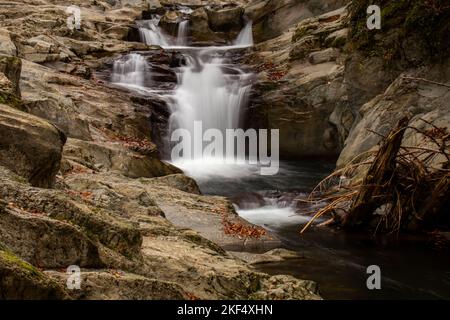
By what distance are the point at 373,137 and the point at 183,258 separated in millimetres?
8869

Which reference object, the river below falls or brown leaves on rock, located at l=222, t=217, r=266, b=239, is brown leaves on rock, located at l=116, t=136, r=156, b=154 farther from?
brown leaves on rock, located at l=222, t=217, r=266, b=239

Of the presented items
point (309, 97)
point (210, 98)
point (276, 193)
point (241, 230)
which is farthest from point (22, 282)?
point (210, 98)

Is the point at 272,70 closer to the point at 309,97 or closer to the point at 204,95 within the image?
the point at 309,97

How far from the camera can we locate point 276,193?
43.2 ft

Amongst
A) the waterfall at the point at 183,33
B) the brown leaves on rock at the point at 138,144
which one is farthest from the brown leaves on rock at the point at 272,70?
the waterfall at the point at 183,33

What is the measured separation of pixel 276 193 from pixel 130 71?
992 cm

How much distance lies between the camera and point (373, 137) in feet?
43.6

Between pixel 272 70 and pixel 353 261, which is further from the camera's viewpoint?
pixel 272 70
